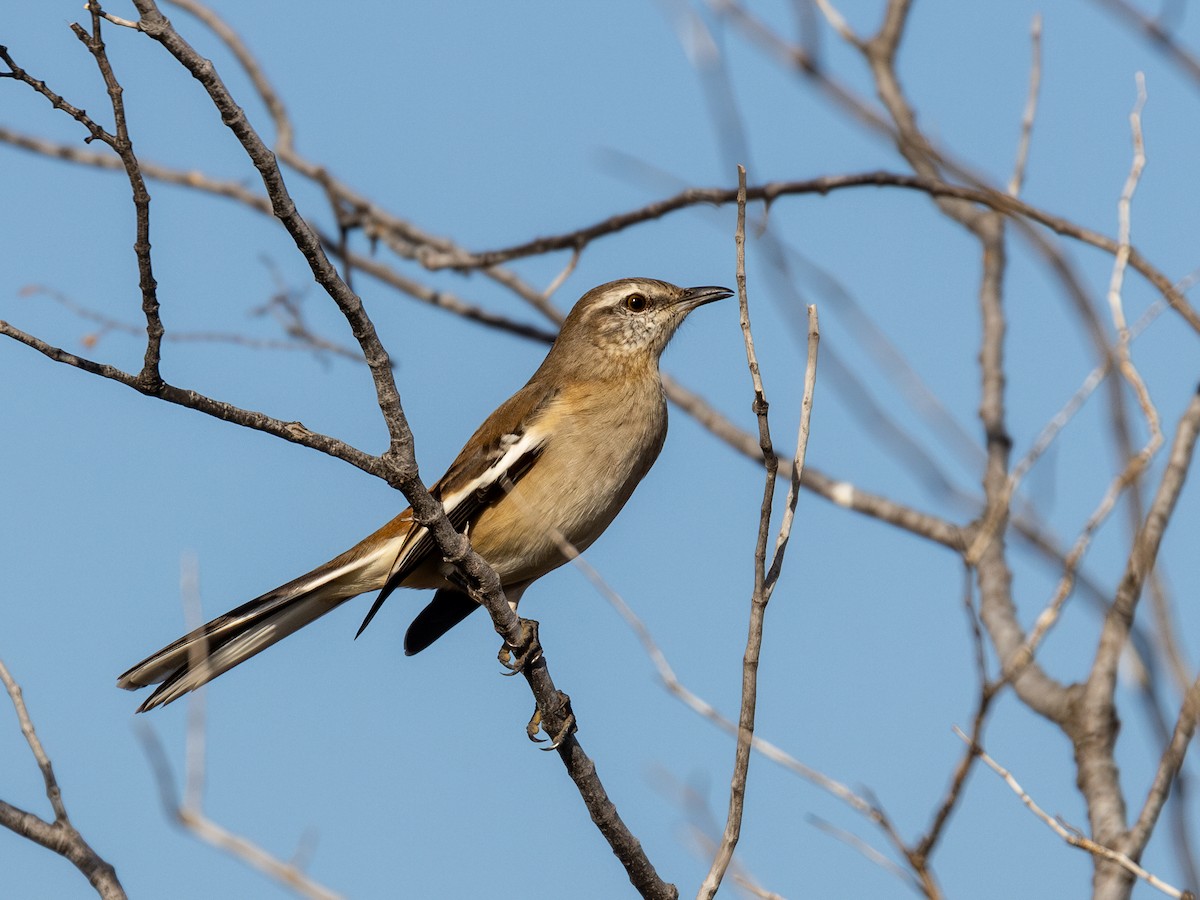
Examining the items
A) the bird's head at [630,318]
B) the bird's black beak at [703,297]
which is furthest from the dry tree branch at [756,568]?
the bird's black beak at [703,297]

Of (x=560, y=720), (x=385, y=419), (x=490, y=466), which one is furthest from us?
(x=490, y=466)

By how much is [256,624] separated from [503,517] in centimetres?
130

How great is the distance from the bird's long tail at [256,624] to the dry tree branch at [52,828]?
5.48 feet

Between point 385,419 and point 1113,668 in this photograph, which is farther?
point 1113,668

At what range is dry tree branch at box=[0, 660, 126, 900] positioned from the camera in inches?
166

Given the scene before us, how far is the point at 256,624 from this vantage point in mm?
6539

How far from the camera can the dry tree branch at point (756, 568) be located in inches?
145

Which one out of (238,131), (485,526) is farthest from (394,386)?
(485,526)

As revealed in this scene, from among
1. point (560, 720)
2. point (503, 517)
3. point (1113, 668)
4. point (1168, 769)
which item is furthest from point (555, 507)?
point (1168, 769)

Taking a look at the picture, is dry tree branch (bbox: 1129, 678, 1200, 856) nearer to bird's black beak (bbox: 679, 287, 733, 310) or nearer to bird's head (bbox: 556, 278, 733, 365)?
bird's head (bbox: 556, 278, 733, 365)

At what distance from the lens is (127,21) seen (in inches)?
139

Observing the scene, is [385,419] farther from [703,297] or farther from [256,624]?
[703,297]

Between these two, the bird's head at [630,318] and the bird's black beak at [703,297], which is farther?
the bird's black beak at [703,297]

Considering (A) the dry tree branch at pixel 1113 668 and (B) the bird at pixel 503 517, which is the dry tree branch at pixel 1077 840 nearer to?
(A) the dry tree branch at pixel 1113 668
